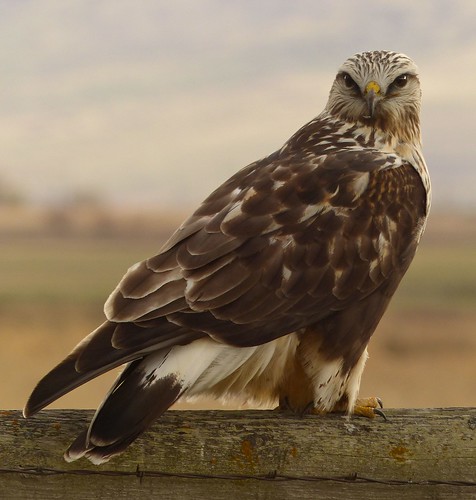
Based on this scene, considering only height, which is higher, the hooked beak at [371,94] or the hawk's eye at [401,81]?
the hawk's eye at [401,81]

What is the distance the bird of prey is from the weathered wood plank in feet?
0.39

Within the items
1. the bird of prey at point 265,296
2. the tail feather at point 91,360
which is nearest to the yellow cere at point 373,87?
the bird of prey at point 265,296

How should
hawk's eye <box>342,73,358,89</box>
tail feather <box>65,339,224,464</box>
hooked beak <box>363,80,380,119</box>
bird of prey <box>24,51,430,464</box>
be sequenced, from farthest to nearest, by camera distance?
1. hawk's eye <box>342,73,358,89</box>
2. hooked beak <box>363,80,380,119</box>
3. bird of prey <box>24,51,430,464</box>
4. tail feather <box>65,339,224,464</box>

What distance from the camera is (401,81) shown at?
17.1 ft

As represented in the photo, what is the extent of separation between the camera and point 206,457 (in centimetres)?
323

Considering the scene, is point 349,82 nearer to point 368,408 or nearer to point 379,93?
point 379,93

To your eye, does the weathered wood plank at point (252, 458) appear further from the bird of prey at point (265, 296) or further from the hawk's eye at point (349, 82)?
the hawk's eye at point (349, 82)

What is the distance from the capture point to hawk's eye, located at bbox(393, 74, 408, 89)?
518 centimetres

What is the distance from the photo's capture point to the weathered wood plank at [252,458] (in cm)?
318

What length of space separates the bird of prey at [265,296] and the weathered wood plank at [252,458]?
0.12 metres

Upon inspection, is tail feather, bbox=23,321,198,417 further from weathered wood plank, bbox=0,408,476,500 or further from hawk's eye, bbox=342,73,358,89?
hawk's eye, bbox=342,73,358,89

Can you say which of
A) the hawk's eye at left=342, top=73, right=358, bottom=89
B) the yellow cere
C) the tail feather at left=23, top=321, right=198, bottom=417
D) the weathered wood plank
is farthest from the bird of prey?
the hawk's eye at left=342, top=73, right=358, bottom=89

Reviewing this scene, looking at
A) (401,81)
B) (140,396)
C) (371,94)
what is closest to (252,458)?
(140,396)

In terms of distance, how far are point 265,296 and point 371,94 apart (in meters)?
1.70
